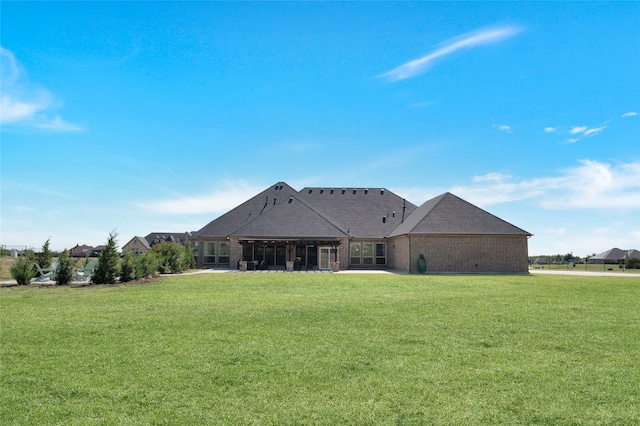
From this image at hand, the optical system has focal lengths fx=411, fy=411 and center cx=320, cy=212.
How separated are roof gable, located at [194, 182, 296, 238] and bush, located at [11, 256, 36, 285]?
16867 millimetres

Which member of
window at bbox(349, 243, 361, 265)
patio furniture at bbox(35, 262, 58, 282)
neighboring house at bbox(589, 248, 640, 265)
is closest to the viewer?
patio furniture at bbox(35, 262, 58, 282)

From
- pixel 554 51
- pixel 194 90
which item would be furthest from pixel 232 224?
pixel 554 51

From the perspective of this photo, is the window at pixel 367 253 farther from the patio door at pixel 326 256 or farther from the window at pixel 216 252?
the window at pixel 216 252

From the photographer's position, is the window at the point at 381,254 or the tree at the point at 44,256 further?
the window at the point at 381,254

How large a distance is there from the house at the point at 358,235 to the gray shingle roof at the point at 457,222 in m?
0.07

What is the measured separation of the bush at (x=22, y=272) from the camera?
1911 centimetres

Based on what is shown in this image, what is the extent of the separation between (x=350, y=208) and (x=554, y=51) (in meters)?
25.8

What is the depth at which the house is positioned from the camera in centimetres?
3014

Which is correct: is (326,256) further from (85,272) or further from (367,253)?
(85,272)

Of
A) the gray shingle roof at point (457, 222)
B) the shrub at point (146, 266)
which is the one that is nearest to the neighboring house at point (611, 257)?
the gray shingle roof at point (457, 222)

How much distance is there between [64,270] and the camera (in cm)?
1969

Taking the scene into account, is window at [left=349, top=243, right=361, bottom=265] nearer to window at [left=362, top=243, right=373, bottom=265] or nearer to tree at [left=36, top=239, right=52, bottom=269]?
window at [left=362, top=243, right=373, bottom=265]

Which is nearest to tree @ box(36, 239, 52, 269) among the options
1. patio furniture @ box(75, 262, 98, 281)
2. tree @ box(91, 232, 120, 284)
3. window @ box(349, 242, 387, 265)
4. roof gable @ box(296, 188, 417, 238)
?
patio furniture @ box(75, 262, 98, 281)

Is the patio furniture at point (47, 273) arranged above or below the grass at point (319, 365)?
above
